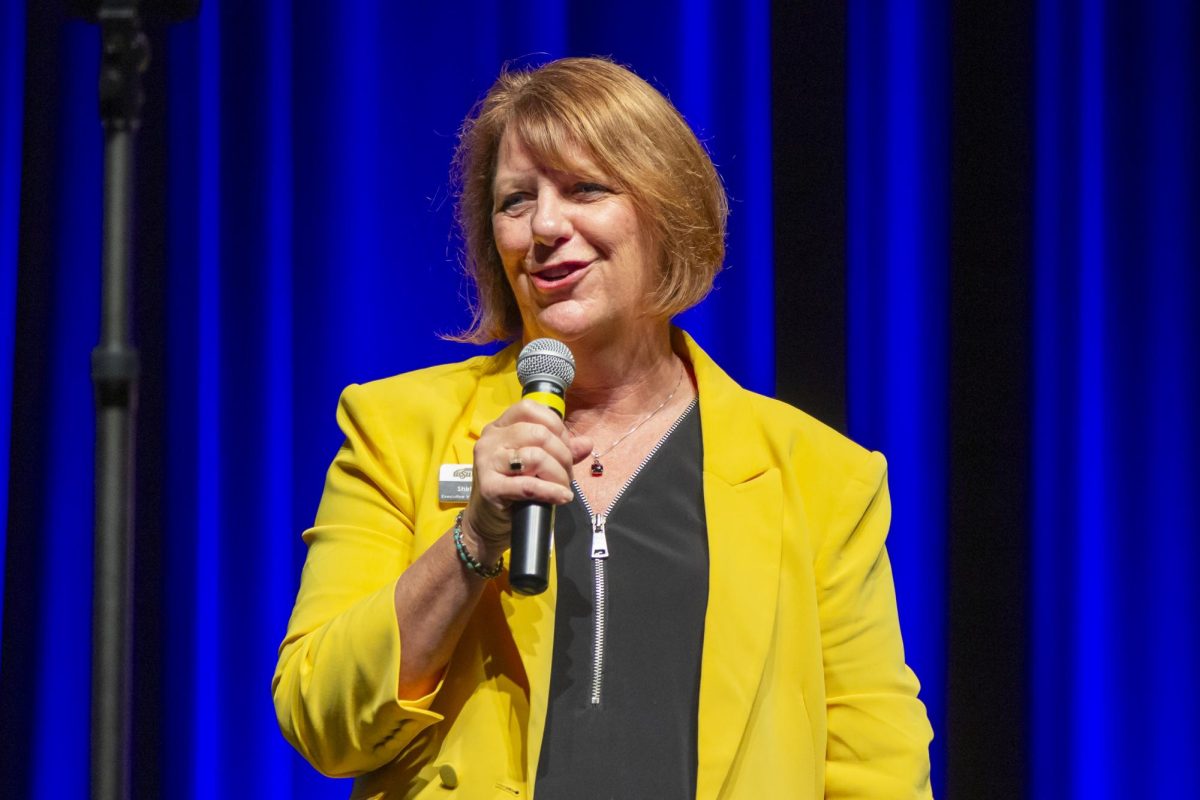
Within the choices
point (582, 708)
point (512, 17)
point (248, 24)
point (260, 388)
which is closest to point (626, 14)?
point (512, 17)

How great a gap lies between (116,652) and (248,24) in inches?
64.0

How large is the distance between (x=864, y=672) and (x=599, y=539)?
0.39m

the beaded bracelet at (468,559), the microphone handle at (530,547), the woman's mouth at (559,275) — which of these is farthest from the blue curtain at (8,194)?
the microphone handle at (530,547)

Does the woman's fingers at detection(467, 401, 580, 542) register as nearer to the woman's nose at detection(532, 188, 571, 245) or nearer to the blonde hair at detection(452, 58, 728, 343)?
the woman's nose at detection(532, 188, 571, 245)

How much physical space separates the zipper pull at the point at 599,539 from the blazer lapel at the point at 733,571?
0.13 m

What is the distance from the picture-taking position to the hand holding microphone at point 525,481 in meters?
1.25

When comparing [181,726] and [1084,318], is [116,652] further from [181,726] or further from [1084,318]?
[1084,318]

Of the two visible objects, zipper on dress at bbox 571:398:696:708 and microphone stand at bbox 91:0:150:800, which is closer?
microphone stand at bbox 91:0:150:800

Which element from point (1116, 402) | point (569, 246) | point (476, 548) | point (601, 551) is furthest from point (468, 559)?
point (1116, 402)

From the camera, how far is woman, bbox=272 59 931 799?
4.76 feet

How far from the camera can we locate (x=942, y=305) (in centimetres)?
265

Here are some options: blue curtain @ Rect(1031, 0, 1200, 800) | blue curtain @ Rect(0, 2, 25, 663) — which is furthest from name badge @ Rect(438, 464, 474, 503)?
blue curtain @ Rect(1031, 0, 1200, 800)

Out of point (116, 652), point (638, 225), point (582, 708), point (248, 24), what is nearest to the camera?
point (116, 652)

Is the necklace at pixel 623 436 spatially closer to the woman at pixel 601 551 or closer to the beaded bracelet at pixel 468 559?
the woman at pixel 601 551
